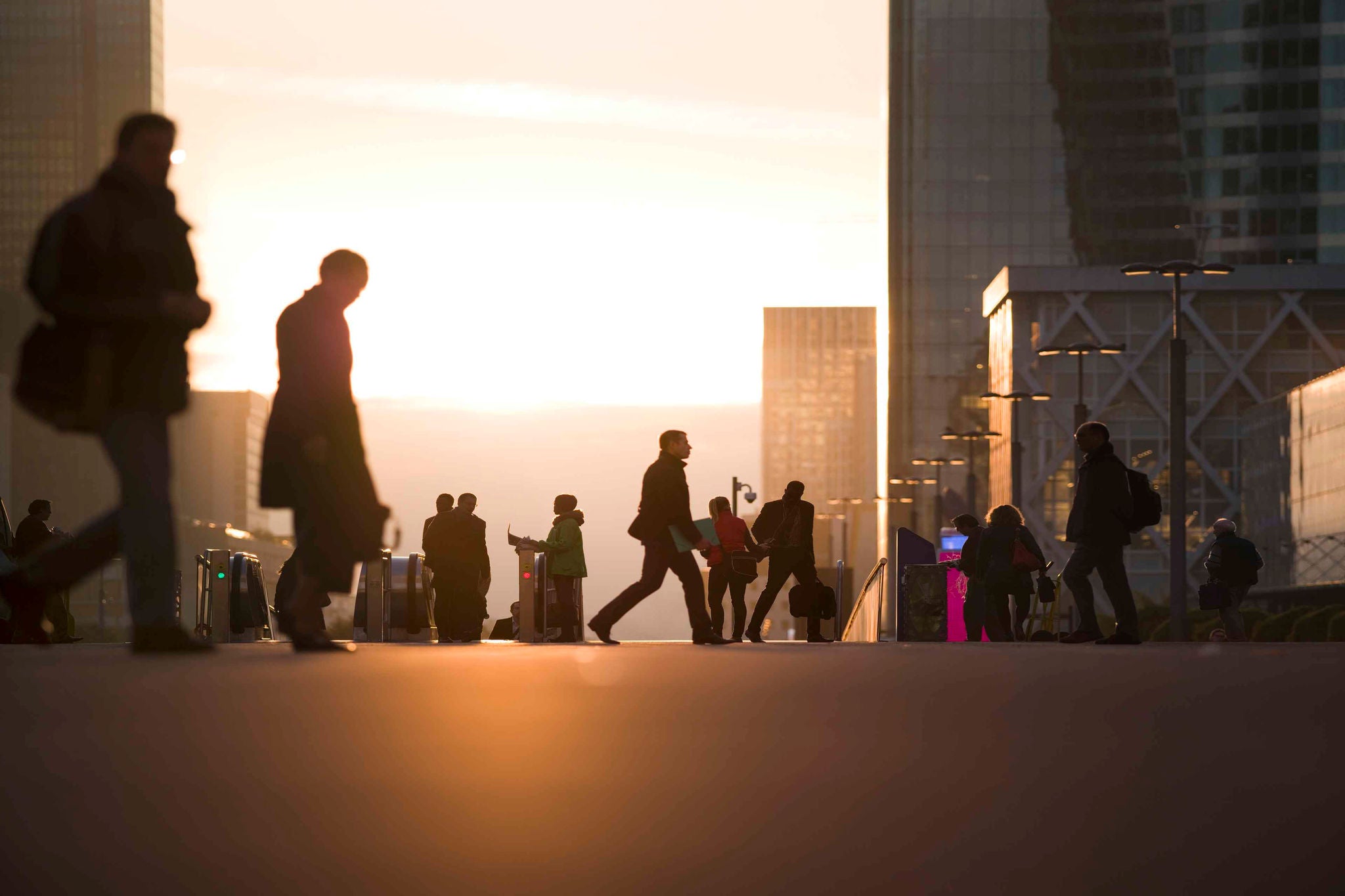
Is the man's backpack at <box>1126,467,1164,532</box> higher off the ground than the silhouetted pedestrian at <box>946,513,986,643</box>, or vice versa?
the man's backpack at <box>1126,467,1164,532</box>

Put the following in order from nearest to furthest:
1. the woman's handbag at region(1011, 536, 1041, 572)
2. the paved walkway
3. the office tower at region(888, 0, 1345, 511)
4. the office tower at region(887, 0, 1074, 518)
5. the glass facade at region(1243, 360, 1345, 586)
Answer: the paved walkway
the woman's handbag at region(1011, 536, 1041, 572)
the glass facade at region(1243, 360, 1345, 586)
the office tower at region(888, 0, 1345, 511)
the office tower at region(887, 0, 1074, 518)

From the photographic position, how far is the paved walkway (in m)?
3.22

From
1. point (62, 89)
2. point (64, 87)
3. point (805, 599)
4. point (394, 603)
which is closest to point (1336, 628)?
point (805, 599)

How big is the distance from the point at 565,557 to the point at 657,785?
1551 cm

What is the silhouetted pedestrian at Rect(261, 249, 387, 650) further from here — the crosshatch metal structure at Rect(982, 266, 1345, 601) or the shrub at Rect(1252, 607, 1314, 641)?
the crosshatch metal structure at Rect(982, 266, 1345, 601)

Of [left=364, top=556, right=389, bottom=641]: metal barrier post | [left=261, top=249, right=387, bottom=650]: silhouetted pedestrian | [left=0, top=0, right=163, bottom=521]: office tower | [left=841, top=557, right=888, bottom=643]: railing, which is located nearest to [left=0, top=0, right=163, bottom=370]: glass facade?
[left=0, top=0, right=163, bottom=521]: office tower

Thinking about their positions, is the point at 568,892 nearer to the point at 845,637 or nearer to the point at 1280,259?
the point at 845,637

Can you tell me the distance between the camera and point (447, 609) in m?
20.7

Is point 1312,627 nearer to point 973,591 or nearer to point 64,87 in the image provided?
point 973,591

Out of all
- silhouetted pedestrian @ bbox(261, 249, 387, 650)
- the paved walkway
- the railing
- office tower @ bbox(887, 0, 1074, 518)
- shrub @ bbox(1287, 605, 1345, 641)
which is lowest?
shrub @ bbox(1287, 605, 1345, 641)

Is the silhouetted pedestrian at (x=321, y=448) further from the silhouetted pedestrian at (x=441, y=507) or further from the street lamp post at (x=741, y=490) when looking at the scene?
the street lamp post at (x=741, y=490)

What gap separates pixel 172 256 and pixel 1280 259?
4538 inches

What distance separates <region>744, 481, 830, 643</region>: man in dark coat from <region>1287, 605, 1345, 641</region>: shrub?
46.3 ft

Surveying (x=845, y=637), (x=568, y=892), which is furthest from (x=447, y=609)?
(x=568, y=892)
